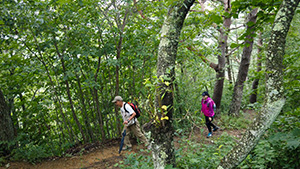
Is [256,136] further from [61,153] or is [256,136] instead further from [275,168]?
[61,153]

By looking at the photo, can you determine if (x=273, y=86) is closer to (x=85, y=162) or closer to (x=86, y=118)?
(x=85, y=162)

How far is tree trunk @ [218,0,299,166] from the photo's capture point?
74.5 inches

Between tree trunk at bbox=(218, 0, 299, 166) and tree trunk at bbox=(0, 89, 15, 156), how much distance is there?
603cm

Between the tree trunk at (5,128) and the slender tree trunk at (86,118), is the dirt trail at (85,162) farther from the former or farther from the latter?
the slender tree trunk at (86,118)

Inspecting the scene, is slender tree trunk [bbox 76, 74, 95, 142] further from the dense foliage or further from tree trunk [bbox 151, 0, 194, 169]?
tree trunk [bbox 151, 0, 194, 169]

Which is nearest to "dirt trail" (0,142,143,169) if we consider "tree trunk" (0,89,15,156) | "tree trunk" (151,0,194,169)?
"tree trunk" (0,89,15,156)

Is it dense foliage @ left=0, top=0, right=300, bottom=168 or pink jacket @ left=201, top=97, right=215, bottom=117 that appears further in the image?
pink jacket @ left=201, top=97, right=215, bottom=117

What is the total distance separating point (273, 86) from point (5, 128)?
6502 mm

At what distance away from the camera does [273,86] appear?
6.28ft

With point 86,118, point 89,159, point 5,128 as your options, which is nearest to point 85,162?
point 89,159

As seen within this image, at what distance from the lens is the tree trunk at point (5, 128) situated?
5336 mm

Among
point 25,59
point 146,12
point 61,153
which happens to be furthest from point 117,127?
point 146,12

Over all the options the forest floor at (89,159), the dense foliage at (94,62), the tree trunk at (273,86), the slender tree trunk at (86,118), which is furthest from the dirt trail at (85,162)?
the tree trunk at (273,86)

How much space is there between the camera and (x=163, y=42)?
2674 millimetres
